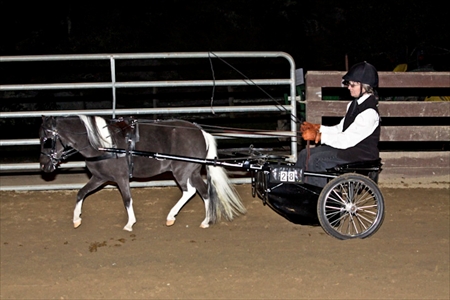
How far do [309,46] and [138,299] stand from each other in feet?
56.7

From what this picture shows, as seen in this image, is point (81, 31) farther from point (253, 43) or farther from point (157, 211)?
point (157, 211)

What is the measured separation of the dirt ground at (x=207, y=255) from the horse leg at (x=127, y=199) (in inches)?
4.4

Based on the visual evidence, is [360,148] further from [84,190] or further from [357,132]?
[84,190]

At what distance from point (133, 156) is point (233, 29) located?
1514 cm

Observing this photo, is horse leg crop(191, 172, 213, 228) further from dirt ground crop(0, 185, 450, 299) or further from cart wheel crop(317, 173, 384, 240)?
cart wheel crop(317, 173, 384, 240)

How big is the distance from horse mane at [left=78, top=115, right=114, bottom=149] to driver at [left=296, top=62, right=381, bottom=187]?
212 cm

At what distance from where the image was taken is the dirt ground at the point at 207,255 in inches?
181

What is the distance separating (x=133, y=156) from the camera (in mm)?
6027

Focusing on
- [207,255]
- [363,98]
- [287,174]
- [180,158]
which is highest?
[363,98]

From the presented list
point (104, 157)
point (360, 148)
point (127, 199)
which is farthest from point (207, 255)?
point (360, 148)

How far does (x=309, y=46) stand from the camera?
20453 millimetres

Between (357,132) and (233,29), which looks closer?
(357,132)

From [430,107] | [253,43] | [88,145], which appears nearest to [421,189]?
[430,107]

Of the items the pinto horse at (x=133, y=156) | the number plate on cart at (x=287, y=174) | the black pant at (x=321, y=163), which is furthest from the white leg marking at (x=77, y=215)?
the black pant at (x=321, y=163)
